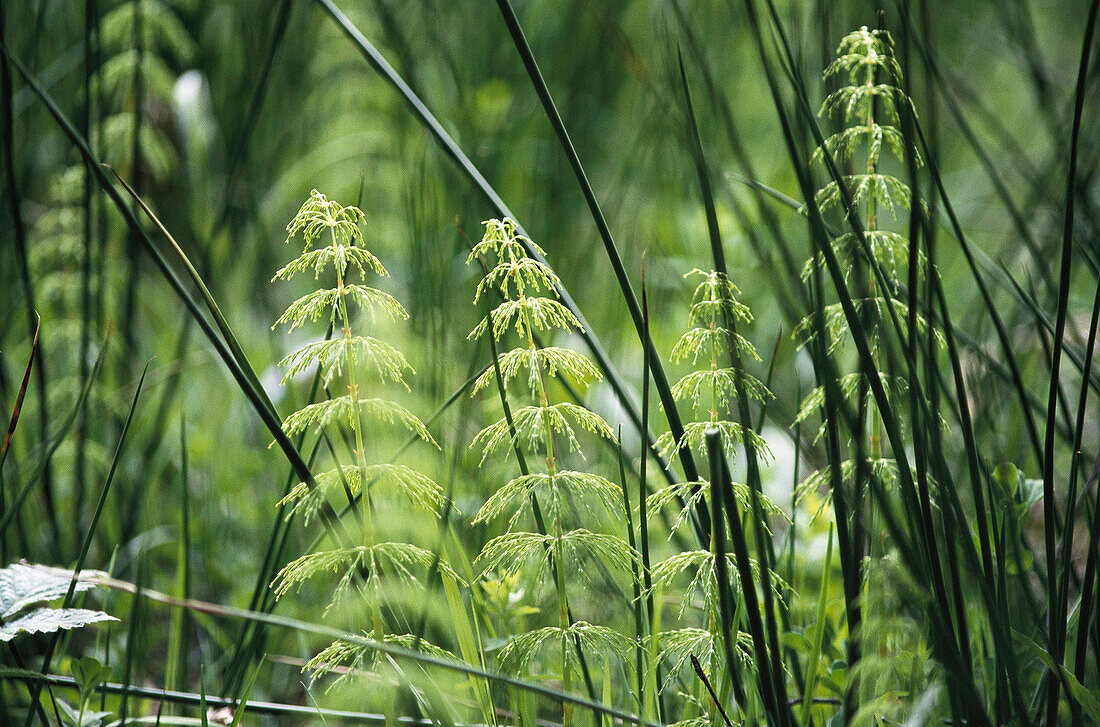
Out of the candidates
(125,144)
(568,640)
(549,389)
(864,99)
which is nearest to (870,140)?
(864,99)

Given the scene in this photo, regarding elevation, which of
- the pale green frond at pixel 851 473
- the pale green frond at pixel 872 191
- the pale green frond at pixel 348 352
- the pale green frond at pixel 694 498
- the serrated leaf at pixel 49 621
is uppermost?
the pale green frond at pixel 872 191

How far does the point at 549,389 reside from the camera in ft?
4.65

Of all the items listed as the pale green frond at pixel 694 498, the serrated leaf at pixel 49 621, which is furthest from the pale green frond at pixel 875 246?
the serrated leaf at pixel 49 621

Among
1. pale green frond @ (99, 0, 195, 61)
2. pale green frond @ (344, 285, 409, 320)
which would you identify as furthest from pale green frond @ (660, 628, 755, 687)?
pale green frond @ (99, 0, 195, 61)

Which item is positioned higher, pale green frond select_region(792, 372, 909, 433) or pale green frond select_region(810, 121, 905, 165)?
pale green frond select_region(810, 121, 905, 165)

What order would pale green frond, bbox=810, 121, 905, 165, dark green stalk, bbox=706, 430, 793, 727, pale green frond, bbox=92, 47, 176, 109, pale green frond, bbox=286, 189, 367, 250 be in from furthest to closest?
pale green frond, bbox=92, 47, 176, 109, pale green frond, bbox=810, 121, 905, 165, pale green frond, bbox=286, 189, 367, 250, dark green stalk, bbox=706, 430, 793, 727

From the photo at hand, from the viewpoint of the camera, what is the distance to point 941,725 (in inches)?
27.5

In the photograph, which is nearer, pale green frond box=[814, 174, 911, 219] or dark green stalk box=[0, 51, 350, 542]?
dark green stalk box=[0, 51, 350, 542]

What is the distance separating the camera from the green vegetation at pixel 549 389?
0.59 meters

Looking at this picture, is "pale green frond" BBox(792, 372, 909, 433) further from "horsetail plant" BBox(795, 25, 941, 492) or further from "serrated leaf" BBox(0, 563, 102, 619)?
"serrated leaf" BBox(0, 563, 102, 619)

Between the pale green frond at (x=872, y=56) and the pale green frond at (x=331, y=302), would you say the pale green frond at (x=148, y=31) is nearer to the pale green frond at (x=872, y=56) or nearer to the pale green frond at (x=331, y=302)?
the pale green frond at (x=331, y=302)

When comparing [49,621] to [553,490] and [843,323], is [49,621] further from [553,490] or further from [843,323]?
[843,323]

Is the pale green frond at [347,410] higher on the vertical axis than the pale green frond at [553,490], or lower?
higher

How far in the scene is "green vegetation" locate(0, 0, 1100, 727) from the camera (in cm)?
59
